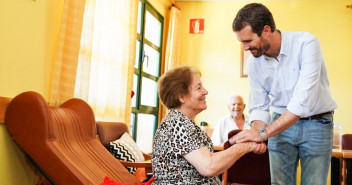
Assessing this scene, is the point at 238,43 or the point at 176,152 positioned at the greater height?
the point at 238,43

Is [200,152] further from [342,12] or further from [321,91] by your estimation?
[342,12]

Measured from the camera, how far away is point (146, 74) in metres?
5.40

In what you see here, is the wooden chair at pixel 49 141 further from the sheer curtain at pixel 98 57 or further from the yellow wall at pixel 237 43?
the yellow wall at pixel 237 43

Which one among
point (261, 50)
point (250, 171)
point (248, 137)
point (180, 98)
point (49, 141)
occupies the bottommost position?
point (250, 171)

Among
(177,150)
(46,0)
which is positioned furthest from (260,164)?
(46,0)

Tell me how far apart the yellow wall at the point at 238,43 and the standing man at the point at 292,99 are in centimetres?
433

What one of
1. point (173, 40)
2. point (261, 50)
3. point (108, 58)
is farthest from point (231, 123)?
point (261, 50)

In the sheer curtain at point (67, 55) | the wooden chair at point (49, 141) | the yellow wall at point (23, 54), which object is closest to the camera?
the wooden chair at point (49, 141)

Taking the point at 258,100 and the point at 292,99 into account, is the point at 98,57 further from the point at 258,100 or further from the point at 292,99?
the point at 292,99

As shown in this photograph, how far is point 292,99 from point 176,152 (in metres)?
0.59

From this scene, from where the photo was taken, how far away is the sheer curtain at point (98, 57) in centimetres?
284

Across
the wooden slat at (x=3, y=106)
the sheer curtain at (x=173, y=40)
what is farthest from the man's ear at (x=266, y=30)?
the sheer curtain at (x=173, y=40)

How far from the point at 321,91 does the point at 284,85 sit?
172 mm

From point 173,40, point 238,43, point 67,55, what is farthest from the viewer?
point 238,43
